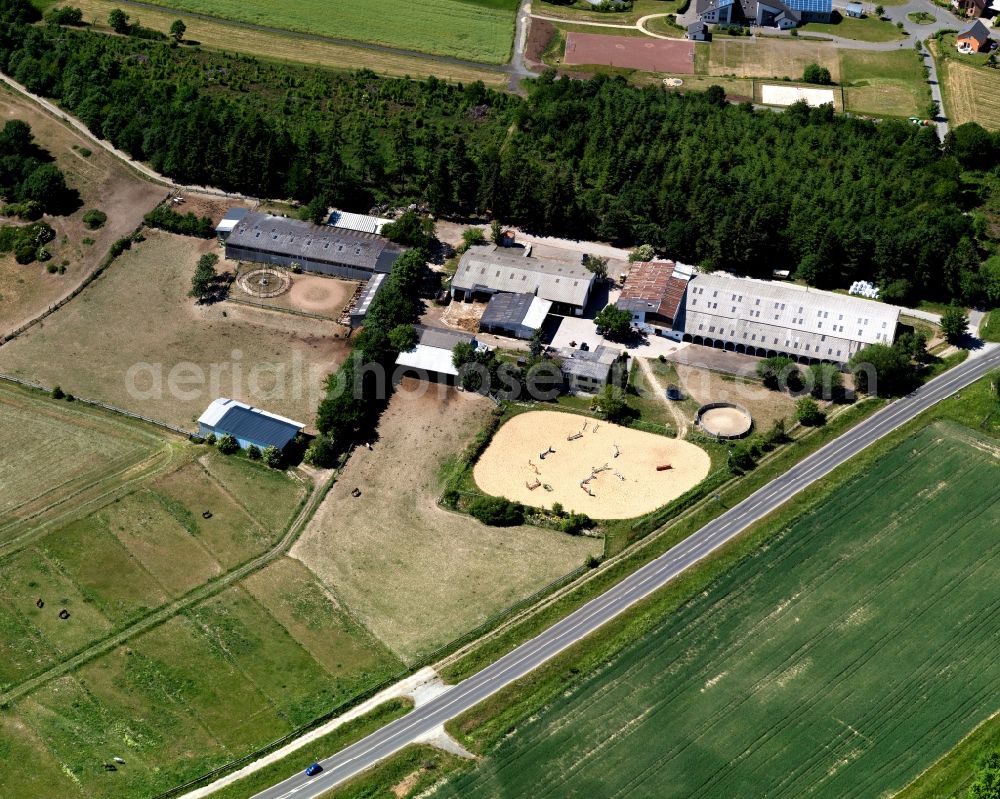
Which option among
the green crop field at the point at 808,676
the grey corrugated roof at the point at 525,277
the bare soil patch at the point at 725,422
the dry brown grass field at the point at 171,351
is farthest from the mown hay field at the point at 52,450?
the bare soil patch at the point at 725,422

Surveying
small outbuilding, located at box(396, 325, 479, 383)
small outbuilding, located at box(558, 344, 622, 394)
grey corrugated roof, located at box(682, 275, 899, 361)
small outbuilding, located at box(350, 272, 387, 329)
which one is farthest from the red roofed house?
small outbuilding, located at box(350, 272, 387, 329)

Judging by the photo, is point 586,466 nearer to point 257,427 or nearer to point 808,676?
point 808,676

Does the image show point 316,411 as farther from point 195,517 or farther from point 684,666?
point 684,666

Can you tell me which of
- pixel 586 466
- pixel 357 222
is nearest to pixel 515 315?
pixel 586 466

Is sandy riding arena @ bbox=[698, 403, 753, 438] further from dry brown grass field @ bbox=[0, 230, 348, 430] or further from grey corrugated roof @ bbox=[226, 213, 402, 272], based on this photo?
grey corrugated roof @ bbox=[226, 213, 402, 272]

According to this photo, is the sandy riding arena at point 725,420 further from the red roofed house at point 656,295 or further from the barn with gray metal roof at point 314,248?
the barn with gray metal roof at point 314,248
